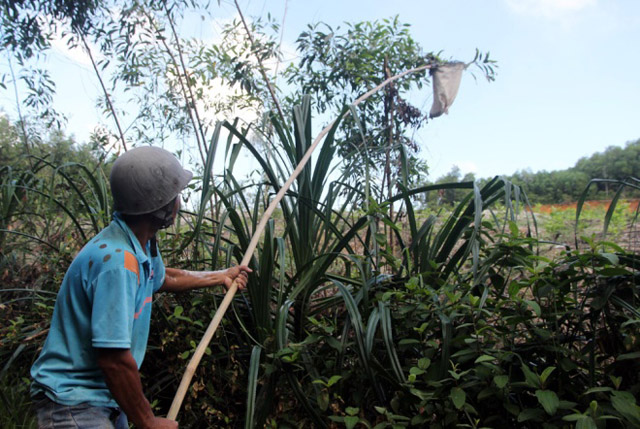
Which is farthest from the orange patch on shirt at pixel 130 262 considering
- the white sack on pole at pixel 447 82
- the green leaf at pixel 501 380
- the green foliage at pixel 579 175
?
the green foliage at pixel 579 175

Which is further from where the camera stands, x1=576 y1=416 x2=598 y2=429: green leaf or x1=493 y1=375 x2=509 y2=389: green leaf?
x1=493 y1=375 x2=509 y2=389: green leaf

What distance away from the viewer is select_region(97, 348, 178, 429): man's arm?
1266mm

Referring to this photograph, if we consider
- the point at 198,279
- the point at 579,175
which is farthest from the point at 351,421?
the point at 579,175

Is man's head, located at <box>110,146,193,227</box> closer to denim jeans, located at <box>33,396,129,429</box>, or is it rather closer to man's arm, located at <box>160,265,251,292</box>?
man's arm, located at <box>160,265,251,292</box>

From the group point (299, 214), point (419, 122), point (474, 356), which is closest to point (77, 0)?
point (419, 122)

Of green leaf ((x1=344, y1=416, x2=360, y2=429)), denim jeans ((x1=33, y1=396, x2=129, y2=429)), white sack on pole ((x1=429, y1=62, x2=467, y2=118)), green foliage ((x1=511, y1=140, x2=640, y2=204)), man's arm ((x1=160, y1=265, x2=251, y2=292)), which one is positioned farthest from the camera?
green foliage ((x1=511, y1=140, x2=640, y2=204))

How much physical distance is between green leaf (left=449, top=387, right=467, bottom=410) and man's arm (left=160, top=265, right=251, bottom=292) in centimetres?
85

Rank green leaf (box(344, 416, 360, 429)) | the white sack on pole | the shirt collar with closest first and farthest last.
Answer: the shirt collar → green leaf (box(344, 416, 360, 429)) → the white sack on pole

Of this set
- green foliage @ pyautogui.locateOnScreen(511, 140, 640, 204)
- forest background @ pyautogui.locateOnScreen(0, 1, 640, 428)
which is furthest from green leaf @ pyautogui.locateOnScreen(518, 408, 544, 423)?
green foliage @ pyautogui.locateOnScreen(511, 140, 640, 204)

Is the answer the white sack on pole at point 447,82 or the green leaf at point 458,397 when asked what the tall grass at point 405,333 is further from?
the white sack on pole at point 447,82

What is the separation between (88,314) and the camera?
138cm

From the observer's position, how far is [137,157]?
146 centimetres

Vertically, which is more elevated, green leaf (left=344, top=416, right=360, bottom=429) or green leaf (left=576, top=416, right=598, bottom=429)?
green leaf (left=576, top=416, right=598, bottom=429)

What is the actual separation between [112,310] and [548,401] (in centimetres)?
129
